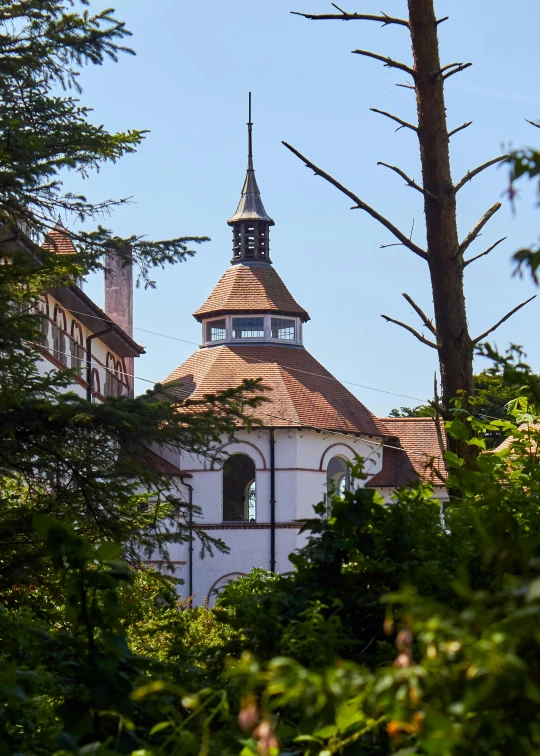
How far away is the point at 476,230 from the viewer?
29.2 ft

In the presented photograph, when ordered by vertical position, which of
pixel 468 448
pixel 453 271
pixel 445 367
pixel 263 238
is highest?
pixel 263 238

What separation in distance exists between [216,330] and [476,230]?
4275cm

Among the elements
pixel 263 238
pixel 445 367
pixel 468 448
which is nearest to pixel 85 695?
A: pixel 468 448

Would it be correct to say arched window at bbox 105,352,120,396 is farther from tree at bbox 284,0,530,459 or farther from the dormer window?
tree at bbox 284,0,530,459

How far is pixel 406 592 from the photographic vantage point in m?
1.91

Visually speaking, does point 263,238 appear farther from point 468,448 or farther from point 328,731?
point 328,731

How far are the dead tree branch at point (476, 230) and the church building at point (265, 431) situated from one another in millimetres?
28809

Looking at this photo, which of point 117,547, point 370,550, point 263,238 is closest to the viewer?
point 117,547

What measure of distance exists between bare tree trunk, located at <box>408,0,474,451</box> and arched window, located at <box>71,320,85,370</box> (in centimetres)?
2607

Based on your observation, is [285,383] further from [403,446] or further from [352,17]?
[352,17]

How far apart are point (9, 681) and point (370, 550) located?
1.33 meters

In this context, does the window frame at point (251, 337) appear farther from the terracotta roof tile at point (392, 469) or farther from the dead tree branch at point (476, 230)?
the dead tree branch at point (476, 230)

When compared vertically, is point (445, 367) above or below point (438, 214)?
below

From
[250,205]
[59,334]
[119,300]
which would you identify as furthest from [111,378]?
[250,205]
